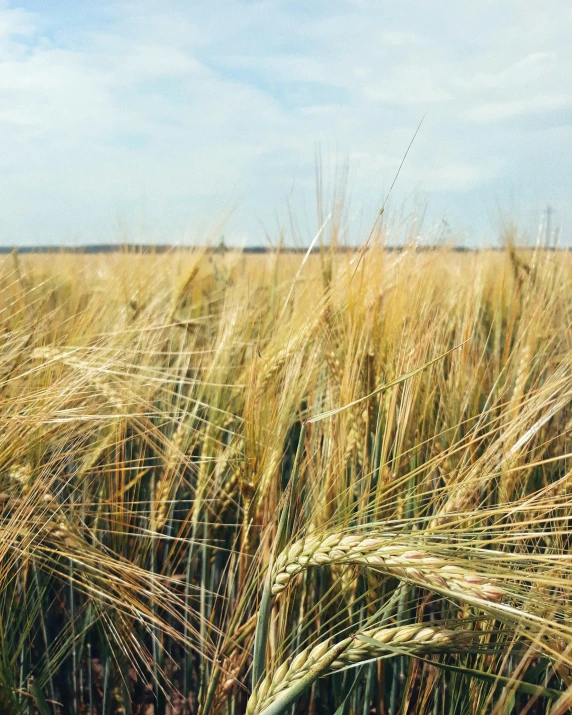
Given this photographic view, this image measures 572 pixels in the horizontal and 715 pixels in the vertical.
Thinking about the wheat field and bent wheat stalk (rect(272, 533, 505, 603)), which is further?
the wheat field

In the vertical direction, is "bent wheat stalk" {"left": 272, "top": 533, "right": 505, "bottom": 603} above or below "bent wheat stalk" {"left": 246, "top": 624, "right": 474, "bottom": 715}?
above

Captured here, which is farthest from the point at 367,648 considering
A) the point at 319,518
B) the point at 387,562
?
the point at 319,518

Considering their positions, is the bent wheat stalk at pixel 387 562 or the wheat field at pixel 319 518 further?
the wheat field at pixel 319 518

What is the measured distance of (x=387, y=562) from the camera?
0.73 m

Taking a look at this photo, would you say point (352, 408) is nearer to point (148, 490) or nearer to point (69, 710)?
point (148, 490)

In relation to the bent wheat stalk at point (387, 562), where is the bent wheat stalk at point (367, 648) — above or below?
below

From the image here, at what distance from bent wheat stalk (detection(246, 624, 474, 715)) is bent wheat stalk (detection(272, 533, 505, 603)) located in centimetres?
8

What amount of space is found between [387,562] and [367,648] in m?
0.12

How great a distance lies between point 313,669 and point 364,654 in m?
0.06

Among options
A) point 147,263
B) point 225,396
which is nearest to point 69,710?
point 225,396

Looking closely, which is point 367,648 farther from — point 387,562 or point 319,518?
point 319,518

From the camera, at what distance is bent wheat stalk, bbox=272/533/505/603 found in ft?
2.22

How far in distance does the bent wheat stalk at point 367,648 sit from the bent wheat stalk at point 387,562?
0.08 m

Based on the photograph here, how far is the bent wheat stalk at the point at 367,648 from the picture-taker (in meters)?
0.75
